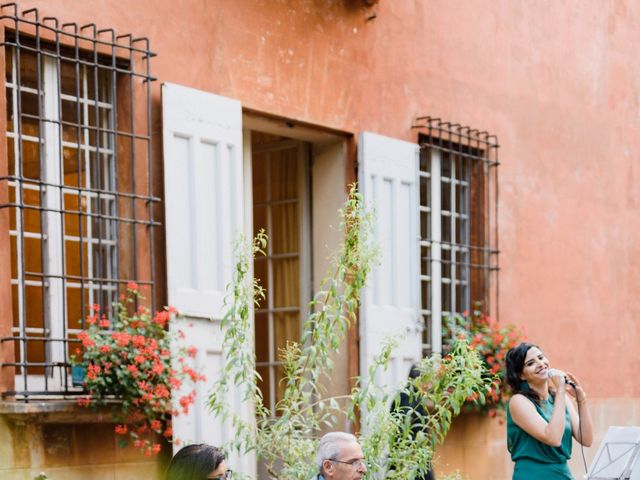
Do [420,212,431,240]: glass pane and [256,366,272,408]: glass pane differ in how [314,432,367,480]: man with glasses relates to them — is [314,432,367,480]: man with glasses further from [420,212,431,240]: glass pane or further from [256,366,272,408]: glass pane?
[420,212,431,240]: glass pane

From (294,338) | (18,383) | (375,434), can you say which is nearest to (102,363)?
(18,383)

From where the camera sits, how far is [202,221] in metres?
8.12

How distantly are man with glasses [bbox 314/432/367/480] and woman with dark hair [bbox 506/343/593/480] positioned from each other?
1.58 meters

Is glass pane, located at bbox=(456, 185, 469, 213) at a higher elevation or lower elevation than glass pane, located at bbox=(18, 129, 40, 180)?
lower

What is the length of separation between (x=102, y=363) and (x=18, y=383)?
0.49 metres

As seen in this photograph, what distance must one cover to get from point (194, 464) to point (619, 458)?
10.4 feet

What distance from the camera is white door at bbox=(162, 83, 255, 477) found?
789 centimetres

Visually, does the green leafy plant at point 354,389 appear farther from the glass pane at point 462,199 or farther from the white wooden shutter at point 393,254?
the glass pane at point 462,199

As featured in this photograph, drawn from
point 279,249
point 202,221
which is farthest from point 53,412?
point 279,249

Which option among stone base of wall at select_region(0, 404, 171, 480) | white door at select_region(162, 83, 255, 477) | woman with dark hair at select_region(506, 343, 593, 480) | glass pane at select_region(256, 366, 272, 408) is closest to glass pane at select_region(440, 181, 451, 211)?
glass pane at select_region(256, 366, 272, 408)

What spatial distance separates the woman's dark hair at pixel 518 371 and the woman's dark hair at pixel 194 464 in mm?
2567

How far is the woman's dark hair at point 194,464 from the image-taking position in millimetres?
4477

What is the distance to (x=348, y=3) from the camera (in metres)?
9.66

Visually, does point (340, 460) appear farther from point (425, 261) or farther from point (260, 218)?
point (260, 218)
